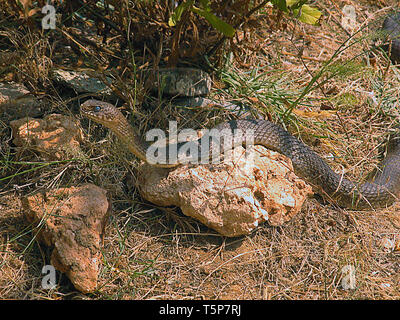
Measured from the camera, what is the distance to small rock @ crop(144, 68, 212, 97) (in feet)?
14.6

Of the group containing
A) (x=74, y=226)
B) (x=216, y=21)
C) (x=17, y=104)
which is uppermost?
(x=216, y=21)

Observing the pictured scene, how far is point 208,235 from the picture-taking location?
12.7 feet

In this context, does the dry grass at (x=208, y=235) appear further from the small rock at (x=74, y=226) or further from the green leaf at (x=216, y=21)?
the green leaf at (x=216, y=21)

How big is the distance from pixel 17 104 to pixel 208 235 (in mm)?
2343

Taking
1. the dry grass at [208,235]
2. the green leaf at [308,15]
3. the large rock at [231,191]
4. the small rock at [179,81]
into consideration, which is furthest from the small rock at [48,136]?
the green leaf at [308,15]

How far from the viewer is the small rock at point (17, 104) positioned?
4.29 meters

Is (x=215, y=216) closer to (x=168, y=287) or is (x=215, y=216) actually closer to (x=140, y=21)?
(x=168, y=287)

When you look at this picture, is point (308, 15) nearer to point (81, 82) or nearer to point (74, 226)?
point (81, 82)

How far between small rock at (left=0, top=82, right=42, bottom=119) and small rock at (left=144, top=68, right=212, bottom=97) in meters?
1.18

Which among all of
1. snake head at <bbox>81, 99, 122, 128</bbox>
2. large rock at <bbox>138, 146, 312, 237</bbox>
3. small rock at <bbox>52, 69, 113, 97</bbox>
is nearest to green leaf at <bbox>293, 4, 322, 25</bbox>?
large rock at <bbox>138, 146, 312, 237</bbox>

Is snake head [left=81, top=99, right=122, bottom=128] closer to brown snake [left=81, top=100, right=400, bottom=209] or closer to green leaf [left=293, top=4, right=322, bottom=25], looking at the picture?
brown snake [left=81, top=100, right=400, bottom=209]

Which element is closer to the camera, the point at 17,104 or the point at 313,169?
the point at 17,104

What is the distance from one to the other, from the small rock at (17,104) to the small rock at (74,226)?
1.08m

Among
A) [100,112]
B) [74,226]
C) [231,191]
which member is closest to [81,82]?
[100,112]
